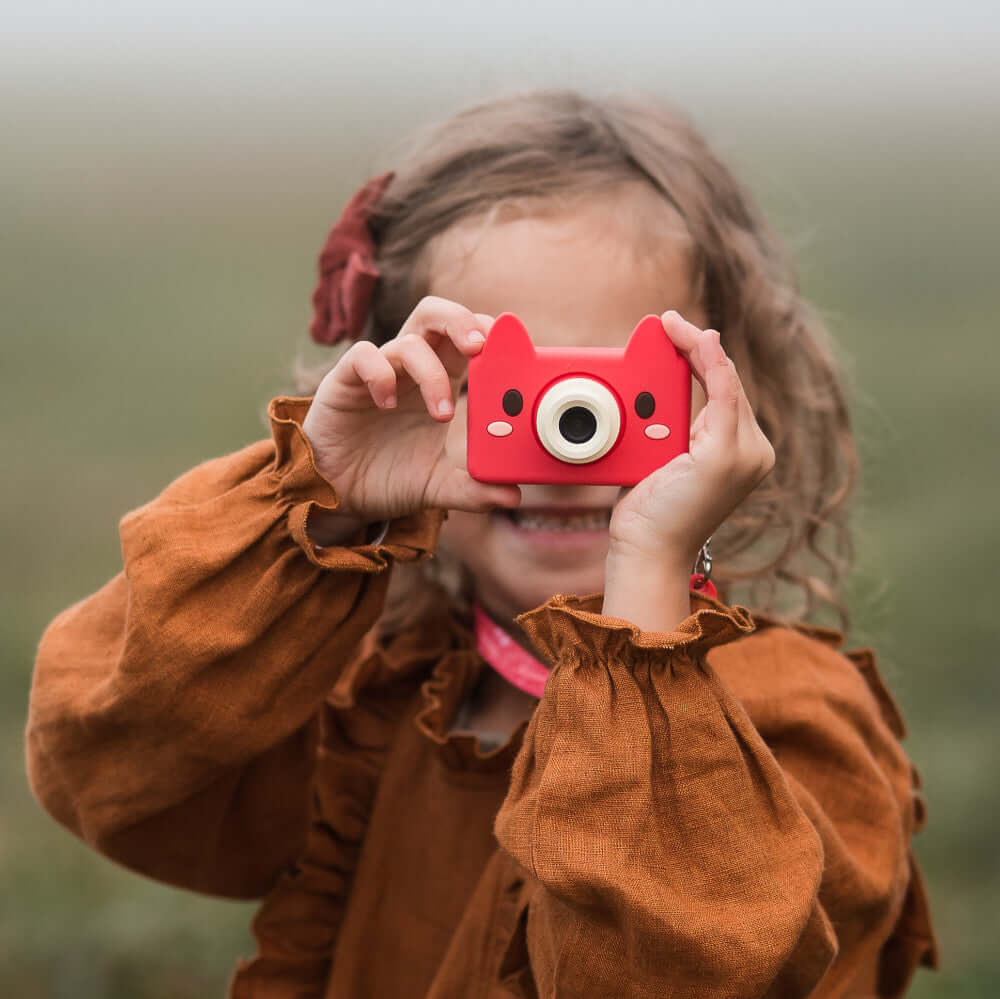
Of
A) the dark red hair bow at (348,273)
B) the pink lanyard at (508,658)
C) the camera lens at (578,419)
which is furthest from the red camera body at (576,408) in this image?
the dark red hair bow at (348,273)

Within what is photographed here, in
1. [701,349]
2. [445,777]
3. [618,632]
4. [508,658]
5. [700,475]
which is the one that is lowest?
[445,777]

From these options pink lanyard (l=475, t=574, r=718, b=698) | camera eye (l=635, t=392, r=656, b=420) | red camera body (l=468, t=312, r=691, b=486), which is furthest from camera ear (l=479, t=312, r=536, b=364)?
pink lanyard (l=475, t=574, r=718, b=698)

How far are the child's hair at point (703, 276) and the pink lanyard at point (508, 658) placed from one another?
193mm

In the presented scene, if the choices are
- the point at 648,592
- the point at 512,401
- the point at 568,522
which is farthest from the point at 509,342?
the point at 568,522

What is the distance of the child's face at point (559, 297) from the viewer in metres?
1.62

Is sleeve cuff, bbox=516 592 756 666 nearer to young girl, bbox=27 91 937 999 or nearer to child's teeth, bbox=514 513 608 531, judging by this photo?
young girl, bbox=27 91 937 999

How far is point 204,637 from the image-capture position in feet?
4.72

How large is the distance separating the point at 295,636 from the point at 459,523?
340 mm

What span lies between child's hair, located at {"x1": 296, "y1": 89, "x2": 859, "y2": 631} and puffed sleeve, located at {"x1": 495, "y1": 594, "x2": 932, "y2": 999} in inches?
25.9

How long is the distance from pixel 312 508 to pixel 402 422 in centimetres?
15

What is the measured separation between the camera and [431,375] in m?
1.35

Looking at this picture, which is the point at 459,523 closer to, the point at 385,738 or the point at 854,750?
the point at 385,738

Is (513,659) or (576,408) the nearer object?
(576,408)

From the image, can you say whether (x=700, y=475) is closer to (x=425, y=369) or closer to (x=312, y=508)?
(x=425, y=369)
